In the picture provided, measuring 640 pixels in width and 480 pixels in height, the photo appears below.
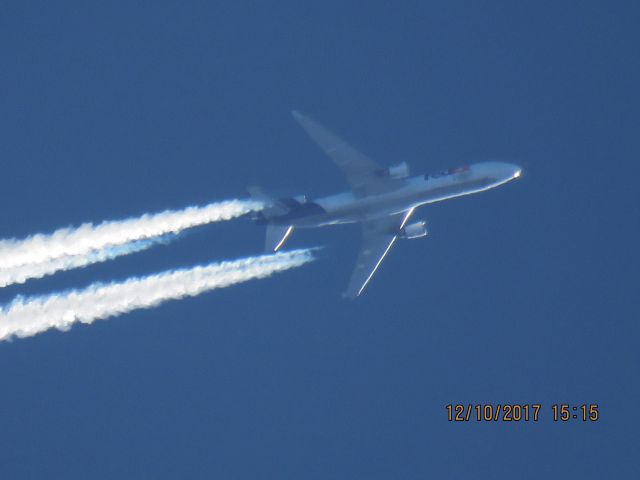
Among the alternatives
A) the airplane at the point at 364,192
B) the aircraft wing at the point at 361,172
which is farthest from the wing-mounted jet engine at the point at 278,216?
the aircraft wing at the point at 361,172

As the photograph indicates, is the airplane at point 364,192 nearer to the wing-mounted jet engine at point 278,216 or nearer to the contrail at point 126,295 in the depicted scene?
the wing-mounted jet engine at point 278,216

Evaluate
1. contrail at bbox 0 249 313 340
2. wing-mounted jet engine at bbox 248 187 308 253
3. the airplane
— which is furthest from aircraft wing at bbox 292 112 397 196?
contrail at bbox 0 249 313 340

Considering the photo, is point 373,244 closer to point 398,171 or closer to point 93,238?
point 398,171

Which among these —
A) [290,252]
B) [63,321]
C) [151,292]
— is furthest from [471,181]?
[63,321]

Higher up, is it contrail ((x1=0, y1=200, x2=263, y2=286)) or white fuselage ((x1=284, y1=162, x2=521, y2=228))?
white fuselage ((x1=284, y1=162, x2=521, y2=228))

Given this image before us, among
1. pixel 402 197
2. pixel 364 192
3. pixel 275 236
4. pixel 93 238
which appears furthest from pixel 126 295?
pixel 402 197

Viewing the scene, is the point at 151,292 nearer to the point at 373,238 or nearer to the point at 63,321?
the point at 63,321

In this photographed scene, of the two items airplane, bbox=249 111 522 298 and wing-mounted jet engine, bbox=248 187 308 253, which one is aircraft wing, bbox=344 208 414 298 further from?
wing-mounted jet engine, bbox=248 187 308 253
